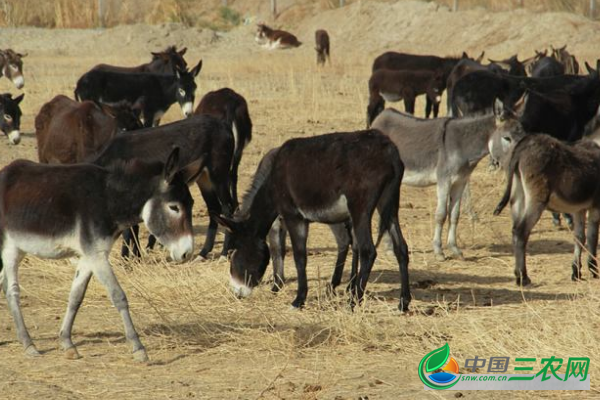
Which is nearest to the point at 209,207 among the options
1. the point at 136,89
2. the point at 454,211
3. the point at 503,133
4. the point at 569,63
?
the point at 454,211

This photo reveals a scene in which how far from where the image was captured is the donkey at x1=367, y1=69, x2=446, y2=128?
2123 centimetres

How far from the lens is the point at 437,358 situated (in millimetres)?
7078

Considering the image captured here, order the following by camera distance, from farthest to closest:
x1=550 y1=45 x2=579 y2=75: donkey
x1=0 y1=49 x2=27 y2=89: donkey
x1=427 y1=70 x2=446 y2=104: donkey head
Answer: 1. x1=0 y1=49 x2=27 y2=89: donkey
2. x1=550 y1=45 x2=579 y2=75: donkey
3. x1=427 y1=70 x2=446 y2=104: donkey head

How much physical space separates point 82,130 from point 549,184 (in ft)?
17.4

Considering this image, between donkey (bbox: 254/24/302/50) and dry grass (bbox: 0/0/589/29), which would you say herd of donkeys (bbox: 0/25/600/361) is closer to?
donkey (bbox: 254/24/302/50)

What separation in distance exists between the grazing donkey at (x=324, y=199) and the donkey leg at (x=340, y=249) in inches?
13.2

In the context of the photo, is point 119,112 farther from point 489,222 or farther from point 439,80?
point 439,80

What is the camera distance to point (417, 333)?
25.8 feet

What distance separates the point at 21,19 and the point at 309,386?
4400cm

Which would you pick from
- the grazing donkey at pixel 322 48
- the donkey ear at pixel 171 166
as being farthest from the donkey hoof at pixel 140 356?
the grazing donkey at pixel 322 48

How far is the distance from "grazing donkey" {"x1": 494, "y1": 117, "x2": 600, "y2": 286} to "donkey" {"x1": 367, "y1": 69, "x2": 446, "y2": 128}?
11073mm

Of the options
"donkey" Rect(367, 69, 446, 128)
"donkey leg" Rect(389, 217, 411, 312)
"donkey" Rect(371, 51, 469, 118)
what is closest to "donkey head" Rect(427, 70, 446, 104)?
"donkey" Rect(367, 69, 446, 128)

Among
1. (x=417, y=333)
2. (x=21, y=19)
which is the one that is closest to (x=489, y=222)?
(x=417, y=333)

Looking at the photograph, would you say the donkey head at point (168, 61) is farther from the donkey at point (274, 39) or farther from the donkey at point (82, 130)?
the donkey at point (274, 39)
